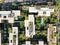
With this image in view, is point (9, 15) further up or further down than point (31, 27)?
further up

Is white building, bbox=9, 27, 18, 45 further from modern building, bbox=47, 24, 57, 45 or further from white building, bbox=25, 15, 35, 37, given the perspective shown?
modern building, bbox=47, 24, 57, 45

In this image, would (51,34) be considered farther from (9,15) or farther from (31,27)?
(9,15)

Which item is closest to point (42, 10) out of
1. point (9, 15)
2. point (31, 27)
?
point (31, 27)

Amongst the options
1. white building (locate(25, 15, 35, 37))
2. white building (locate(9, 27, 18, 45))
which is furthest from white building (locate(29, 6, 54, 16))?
white building (locate(9, 27, 18, 45))

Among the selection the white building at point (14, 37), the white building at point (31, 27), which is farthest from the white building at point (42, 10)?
the white building at point (14, 37)

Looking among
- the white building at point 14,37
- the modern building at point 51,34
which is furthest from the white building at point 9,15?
the modern building at point 51,34

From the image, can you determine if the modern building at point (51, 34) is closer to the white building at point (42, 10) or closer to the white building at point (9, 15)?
the white building at point (42, 10)

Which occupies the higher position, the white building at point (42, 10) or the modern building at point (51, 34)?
the white building at point (42, 10)

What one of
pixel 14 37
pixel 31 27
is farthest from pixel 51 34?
pixel 14 37

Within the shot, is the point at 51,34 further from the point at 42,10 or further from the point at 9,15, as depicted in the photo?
the point at 9,15

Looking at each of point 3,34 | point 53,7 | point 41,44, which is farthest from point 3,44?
point 53,7

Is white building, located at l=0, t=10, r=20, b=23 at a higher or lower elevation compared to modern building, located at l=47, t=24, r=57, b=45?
higher
